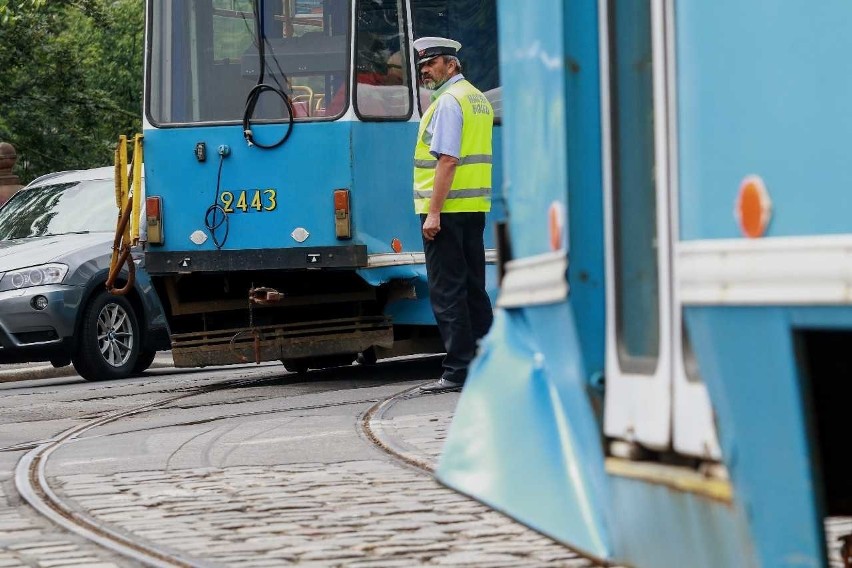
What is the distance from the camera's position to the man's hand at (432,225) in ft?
32.8

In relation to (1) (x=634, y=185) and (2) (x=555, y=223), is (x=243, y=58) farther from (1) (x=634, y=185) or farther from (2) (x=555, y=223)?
(1) (x=634, y=185)

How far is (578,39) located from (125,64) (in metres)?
36.6

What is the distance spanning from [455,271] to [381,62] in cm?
204

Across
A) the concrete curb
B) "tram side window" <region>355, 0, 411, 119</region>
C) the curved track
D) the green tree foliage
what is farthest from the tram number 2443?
the green tree foliage

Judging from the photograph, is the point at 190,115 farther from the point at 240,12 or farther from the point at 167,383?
the point at 167,383

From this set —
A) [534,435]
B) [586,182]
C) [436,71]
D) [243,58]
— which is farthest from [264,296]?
[586,182]

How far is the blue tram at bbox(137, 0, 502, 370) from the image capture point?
37.7 ft

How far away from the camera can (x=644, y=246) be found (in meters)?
3.49

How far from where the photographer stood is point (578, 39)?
3.75m

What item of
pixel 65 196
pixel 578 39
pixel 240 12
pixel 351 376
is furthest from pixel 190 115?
pixel 578 39

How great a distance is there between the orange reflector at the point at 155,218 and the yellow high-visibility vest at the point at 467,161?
2.27 meters

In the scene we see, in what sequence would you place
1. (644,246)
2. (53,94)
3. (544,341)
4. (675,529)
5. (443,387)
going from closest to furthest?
(675,529), (644,246), (544,341), (443,387), (53,94)

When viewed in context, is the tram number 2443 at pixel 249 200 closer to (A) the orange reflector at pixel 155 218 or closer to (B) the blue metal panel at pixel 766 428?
(A) the orange reflector at pixel 155 218

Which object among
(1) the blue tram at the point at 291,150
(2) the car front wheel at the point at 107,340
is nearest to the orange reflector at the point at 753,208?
(1) the blue tram at the point at 291,150
